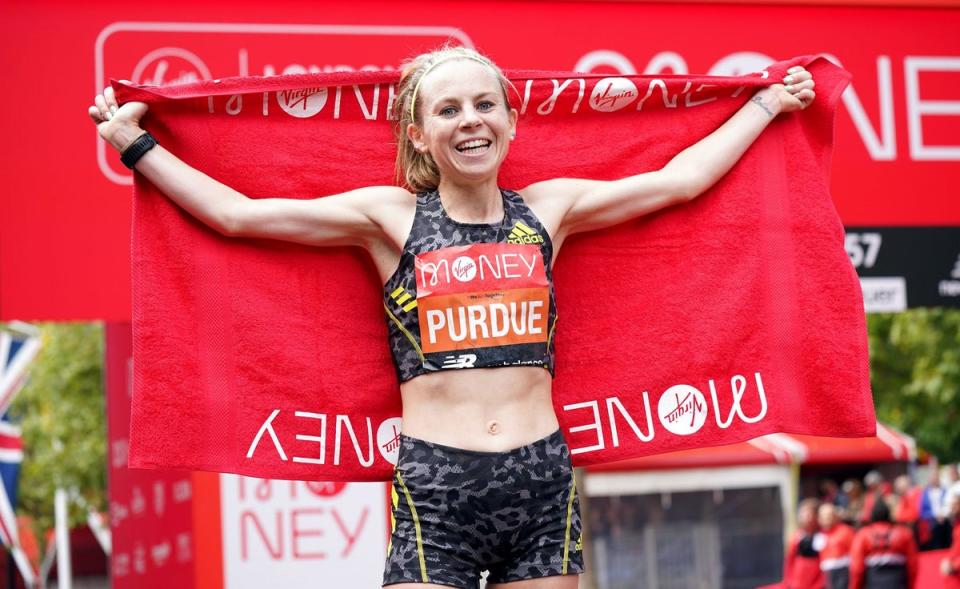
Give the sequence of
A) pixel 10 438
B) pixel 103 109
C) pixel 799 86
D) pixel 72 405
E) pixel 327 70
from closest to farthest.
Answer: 1. pixel 103 109
2. pixel 799 86
3. pixel 327 70
4. pixel 10 438
5. pixel 72 405

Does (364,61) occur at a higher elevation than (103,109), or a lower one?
higher

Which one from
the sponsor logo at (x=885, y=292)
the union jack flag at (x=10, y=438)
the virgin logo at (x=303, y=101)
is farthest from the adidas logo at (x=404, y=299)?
the union jack flag at (x=10, y=438)

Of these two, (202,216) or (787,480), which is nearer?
(202,216)

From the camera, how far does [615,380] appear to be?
185 inches

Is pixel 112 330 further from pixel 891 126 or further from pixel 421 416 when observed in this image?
pixel 421 416

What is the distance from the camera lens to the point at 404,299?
4.13m

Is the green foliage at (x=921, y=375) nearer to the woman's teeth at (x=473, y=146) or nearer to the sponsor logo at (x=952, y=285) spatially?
the sponsor logo at (x=952, y=285)

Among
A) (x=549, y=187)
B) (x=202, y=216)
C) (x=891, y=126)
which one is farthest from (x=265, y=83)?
(x=891, y=126)

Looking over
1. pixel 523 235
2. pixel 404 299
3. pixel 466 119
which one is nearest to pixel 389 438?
pixel 404 299

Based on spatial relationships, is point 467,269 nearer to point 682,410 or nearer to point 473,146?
point 473,146

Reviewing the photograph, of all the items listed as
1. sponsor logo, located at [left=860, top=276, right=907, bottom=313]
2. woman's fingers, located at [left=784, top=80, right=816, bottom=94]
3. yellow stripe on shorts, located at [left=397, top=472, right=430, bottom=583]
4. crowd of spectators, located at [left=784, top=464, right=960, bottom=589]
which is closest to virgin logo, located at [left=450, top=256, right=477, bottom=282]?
yellow stripe on shorts, located at [left=397, top=472, right=430, bottom=583]

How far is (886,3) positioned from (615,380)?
364 centimetres

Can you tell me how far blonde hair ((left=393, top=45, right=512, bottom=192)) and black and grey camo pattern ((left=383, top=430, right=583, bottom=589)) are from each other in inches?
33.6

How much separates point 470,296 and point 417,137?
0.55 meters
